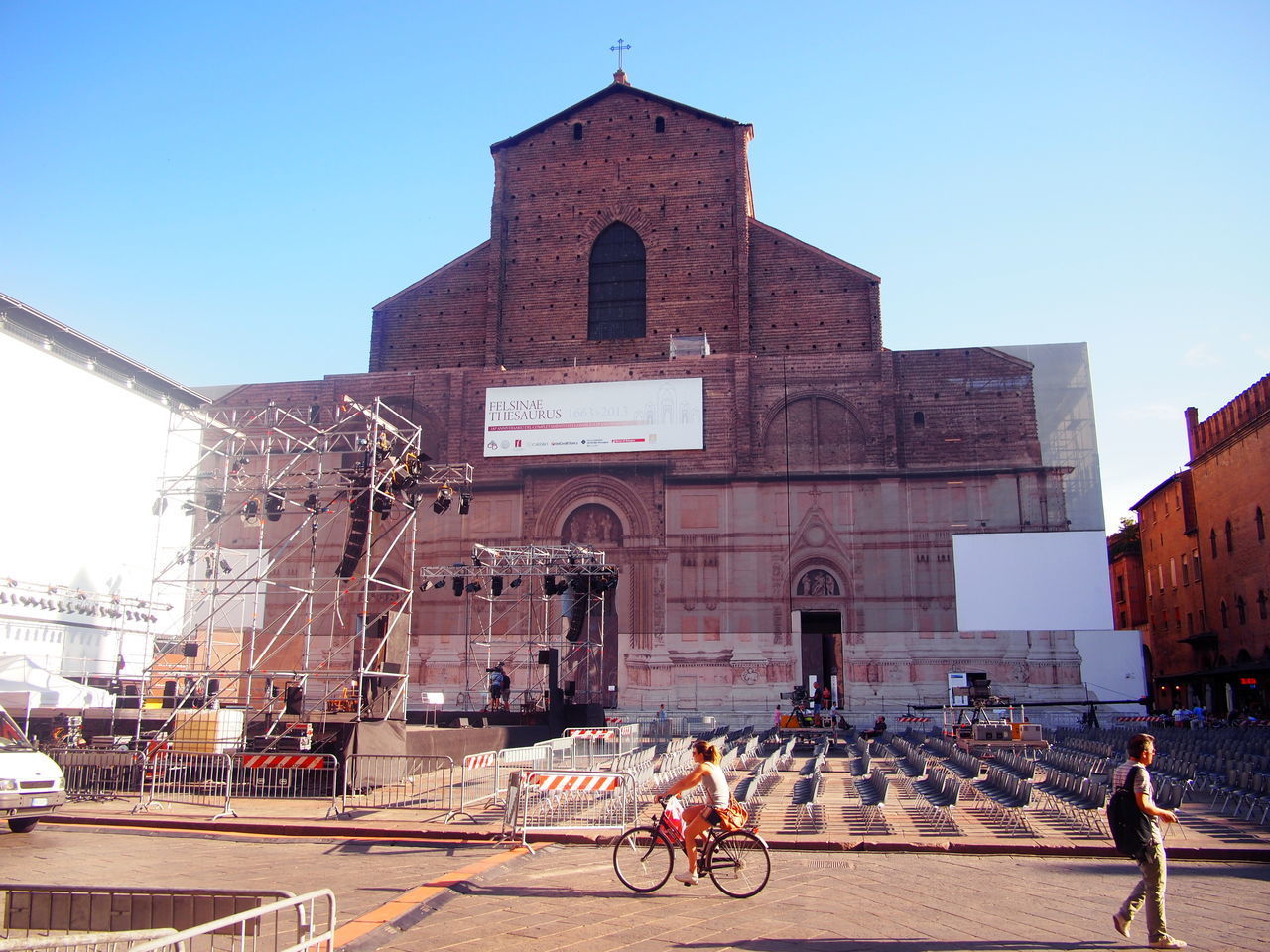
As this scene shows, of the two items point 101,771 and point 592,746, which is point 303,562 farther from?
point 592,746

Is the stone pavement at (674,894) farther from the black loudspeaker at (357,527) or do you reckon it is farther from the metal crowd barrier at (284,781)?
the black loudspeaker at (357,527)

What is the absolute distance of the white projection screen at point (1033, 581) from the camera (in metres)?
27.0

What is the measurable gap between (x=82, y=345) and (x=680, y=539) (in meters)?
16.6

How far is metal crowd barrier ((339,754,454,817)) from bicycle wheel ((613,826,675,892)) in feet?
15.2

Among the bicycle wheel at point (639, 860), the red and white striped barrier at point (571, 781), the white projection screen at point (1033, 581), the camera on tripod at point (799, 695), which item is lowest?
the bicycle wheel at point (639, 860)

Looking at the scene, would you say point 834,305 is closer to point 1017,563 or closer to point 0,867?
point 1017,563

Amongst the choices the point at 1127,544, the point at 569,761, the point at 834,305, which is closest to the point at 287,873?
the point at 569,761

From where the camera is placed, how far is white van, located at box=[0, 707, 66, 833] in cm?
971

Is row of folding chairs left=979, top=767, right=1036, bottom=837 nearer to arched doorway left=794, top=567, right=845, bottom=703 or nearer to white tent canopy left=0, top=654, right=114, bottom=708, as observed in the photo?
arched doorway left=794, top=567, right=845, bottom=703

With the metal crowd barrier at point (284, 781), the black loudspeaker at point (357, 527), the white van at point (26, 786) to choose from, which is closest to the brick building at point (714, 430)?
the black loudspeaker at point (357, 527)

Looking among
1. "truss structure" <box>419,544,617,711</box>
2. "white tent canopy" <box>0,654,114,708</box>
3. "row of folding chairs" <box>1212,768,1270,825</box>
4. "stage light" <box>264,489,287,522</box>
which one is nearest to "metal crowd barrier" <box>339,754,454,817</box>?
"stage light" <box>264,489,287,522</box>

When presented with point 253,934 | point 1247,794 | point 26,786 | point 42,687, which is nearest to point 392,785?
point 26,786

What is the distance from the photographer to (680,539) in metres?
28.7

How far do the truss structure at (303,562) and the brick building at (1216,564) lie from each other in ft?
82.0
